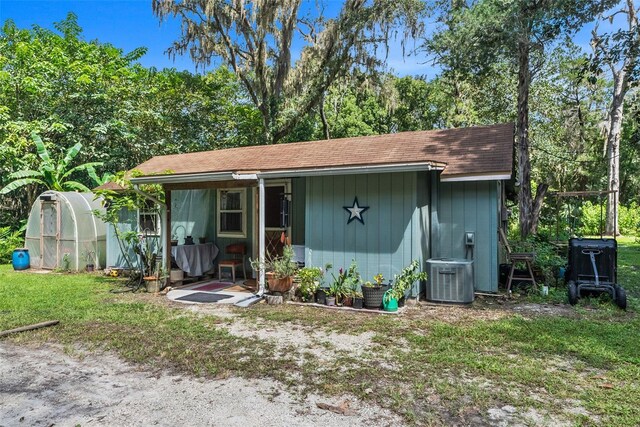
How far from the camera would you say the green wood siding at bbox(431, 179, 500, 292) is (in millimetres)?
7559

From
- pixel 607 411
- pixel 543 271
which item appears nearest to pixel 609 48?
pixel 543 271

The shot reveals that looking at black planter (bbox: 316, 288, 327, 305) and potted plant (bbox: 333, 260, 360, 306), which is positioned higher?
potted plant (bbox: 333, 260, 360, 306)

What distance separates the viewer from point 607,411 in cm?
321

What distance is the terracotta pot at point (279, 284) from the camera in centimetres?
744

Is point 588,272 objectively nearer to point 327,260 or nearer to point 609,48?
point 327,260

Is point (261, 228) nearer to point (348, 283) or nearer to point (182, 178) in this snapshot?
point (182, 178)

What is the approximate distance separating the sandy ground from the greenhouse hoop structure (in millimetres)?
7901

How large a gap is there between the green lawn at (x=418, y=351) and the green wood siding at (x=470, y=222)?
880 mm

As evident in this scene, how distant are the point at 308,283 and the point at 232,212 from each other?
348cm

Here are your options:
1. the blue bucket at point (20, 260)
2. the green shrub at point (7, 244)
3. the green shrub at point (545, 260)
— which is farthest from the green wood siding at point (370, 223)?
the green shrub at point (7, 244)

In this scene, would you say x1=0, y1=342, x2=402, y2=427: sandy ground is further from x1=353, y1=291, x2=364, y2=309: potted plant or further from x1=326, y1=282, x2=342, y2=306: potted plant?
x1=326, y1=282, x2=342, y2=306: potted plant

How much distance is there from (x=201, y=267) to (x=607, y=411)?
8.19 m

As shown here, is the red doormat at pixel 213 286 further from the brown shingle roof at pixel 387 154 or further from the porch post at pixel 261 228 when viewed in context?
the brown shingle roof at pixel 387 154

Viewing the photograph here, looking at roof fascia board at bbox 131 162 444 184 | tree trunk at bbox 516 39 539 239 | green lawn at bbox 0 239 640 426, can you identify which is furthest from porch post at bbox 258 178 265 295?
tree trunk at bbox 516 39 539 239
